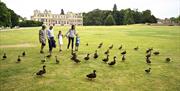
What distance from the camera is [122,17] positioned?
5851 inches

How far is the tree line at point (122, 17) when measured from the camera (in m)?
142

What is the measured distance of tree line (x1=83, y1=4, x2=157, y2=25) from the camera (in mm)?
Answer: 141913

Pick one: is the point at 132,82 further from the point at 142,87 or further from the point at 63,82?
the point at 63,82

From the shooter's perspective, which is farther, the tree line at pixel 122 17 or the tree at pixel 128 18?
the tree line at pixel 122 17

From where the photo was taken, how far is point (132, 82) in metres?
13.2

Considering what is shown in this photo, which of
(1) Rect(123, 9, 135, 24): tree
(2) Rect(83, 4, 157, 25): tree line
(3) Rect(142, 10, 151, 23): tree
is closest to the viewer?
(1) Rect(123, 9, 135, 24): tree

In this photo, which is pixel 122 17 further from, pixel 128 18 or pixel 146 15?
pixel 146 15

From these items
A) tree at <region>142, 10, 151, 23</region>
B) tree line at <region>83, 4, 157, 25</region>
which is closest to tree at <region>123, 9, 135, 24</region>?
tree line at <region>83, 4, 157, 25</region>

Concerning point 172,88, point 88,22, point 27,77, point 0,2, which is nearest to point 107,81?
point 172,88

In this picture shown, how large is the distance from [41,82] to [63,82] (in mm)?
930

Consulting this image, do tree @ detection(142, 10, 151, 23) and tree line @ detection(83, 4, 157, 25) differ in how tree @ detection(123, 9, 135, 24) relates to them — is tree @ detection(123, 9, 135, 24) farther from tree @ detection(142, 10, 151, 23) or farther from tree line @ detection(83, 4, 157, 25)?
tree @ detection(142, 10, 151, 23)

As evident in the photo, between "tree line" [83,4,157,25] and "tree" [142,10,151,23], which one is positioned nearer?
"tree line" [83,4,157,25]

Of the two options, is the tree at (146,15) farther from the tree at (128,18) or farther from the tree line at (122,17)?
the tree at (128,18)

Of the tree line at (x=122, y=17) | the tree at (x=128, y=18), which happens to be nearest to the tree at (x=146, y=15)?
the tree line at (x=122, y=17)
